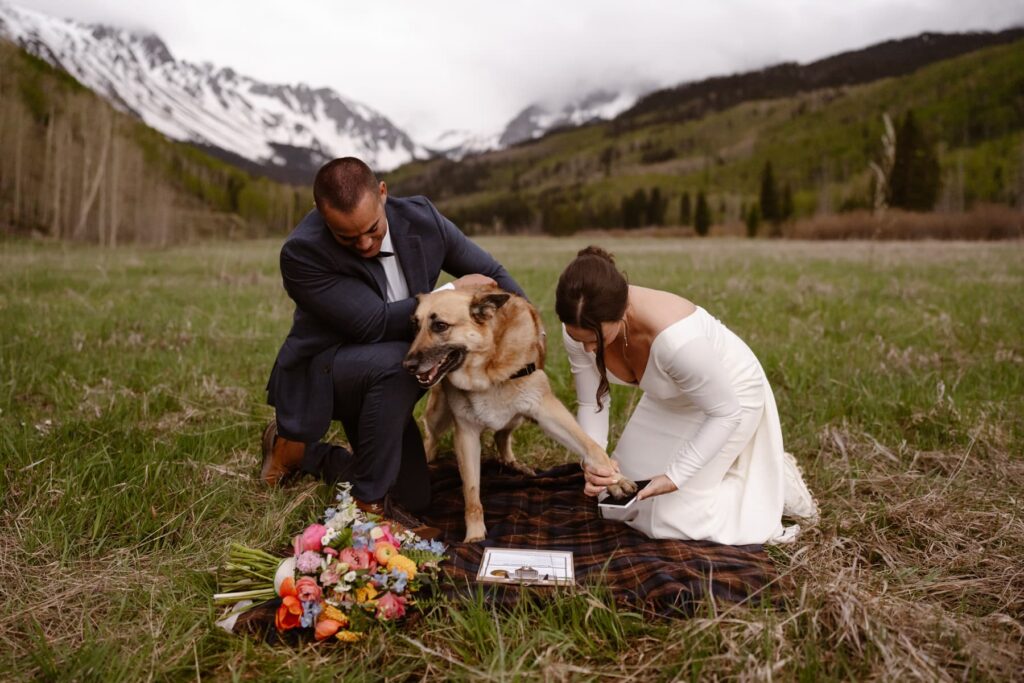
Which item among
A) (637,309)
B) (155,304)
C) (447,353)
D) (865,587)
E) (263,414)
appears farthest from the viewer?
(155,304)

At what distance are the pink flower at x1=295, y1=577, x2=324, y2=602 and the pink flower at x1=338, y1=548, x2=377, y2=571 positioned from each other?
0.15 meters

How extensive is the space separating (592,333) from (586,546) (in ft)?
4.32

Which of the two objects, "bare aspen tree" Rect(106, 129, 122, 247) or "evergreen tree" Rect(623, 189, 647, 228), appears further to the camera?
"evergreen tree" Rect(623, 189, 647, 228)

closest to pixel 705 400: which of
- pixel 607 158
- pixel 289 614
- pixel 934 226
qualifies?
pixel 289 614

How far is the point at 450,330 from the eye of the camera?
3729mm

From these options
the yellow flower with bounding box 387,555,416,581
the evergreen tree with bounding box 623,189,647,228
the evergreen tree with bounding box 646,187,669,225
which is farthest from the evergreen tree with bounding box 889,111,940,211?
the yellow flower with bounding box 387,555,416,581

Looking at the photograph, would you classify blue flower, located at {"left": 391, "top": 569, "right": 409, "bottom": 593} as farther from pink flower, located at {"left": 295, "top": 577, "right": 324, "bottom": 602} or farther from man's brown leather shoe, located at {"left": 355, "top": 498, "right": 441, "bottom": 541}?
man's brown leather shoe, located at {"left": 355, "top": 498, "right": 441, "bottom": 541}

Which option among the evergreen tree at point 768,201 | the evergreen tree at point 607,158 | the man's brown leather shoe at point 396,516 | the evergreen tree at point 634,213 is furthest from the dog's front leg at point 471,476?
the evergreen tree at point 607,158

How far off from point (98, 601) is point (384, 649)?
150 centimetres

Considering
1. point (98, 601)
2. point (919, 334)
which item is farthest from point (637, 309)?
point (919, 334)

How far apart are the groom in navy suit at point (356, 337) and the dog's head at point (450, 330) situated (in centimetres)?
20

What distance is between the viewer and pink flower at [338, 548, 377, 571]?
2568 mm

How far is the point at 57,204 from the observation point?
32.8 m

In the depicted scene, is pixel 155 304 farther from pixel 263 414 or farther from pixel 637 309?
pixel 637 309
